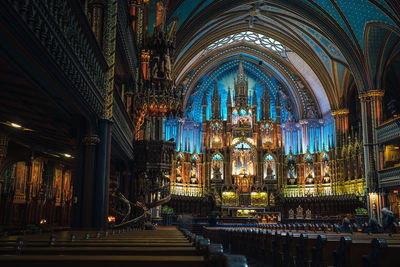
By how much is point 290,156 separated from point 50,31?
91.9ft

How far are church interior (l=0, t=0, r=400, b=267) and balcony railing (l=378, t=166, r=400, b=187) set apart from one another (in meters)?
0.11

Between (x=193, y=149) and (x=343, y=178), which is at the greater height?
(x=193, y=149)

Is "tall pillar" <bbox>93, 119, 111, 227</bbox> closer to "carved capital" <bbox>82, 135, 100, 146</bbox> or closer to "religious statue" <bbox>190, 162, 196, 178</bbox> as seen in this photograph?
"carved capital" <bbox>82, 135, 100, 146</bbox>

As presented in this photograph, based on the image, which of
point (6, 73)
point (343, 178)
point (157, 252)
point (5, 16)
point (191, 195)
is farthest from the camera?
point (191, 195)

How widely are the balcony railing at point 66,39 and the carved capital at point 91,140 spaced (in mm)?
644

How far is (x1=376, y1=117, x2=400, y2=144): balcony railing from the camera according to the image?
21.5 metres

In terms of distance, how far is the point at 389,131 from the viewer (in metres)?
22.4

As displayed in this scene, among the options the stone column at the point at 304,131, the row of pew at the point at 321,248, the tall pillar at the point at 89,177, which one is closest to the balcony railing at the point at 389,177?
the stone column at the point at 304,131

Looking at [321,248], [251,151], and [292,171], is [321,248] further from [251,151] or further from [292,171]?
[292,171]

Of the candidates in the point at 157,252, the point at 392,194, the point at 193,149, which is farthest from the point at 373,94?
the point at 157,252

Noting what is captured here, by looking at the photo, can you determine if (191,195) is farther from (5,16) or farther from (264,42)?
(5,16)

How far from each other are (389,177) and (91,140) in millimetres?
18070

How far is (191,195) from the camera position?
3003 centimetres

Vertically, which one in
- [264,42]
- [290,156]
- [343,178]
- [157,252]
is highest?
[264,42]
